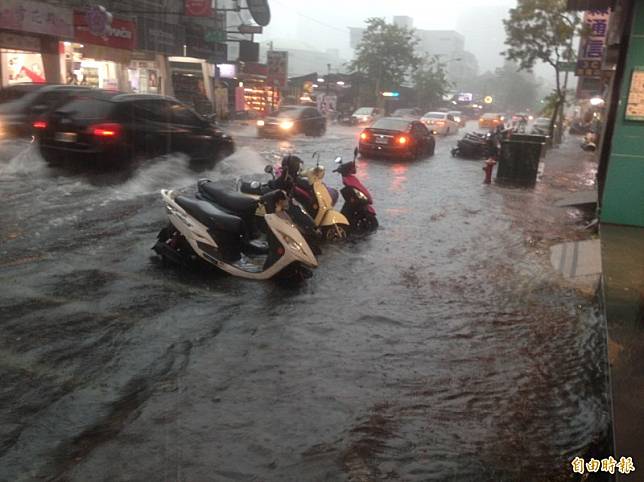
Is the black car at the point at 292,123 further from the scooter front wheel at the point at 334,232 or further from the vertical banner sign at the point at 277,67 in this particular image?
the scooter front wheel at the point at 334,232

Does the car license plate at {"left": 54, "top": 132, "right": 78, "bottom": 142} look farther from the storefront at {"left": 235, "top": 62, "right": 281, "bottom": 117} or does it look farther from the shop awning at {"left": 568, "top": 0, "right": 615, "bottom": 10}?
the storefront at {"left": 235, "top": 62, "right": 281, "bottom": 117}

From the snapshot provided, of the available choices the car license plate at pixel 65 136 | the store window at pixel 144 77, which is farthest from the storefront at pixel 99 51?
the car license plate at pixel 65 136

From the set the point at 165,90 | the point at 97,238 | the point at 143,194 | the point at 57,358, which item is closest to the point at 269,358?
the point at 57,358

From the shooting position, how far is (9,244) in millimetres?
7289

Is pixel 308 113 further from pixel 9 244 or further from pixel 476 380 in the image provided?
pixel 476 380

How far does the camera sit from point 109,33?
26594mm

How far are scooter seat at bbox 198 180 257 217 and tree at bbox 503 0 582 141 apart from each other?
27.6m

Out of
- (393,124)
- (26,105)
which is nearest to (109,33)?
(26,105)

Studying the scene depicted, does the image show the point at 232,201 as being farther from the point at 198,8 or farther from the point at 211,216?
the point at 198,8

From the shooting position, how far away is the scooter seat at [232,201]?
729 centimetres

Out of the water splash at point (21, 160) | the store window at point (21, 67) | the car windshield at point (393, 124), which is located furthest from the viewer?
the store window at point (21, 67)

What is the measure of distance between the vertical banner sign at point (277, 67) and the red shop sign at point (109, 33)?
16.9 meters

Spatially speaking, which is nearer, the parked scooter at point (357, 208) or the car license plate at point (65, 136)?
the parked scooter at point (357, 208)

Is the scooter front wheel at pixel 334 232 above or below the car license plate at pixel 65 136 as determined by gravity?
below
